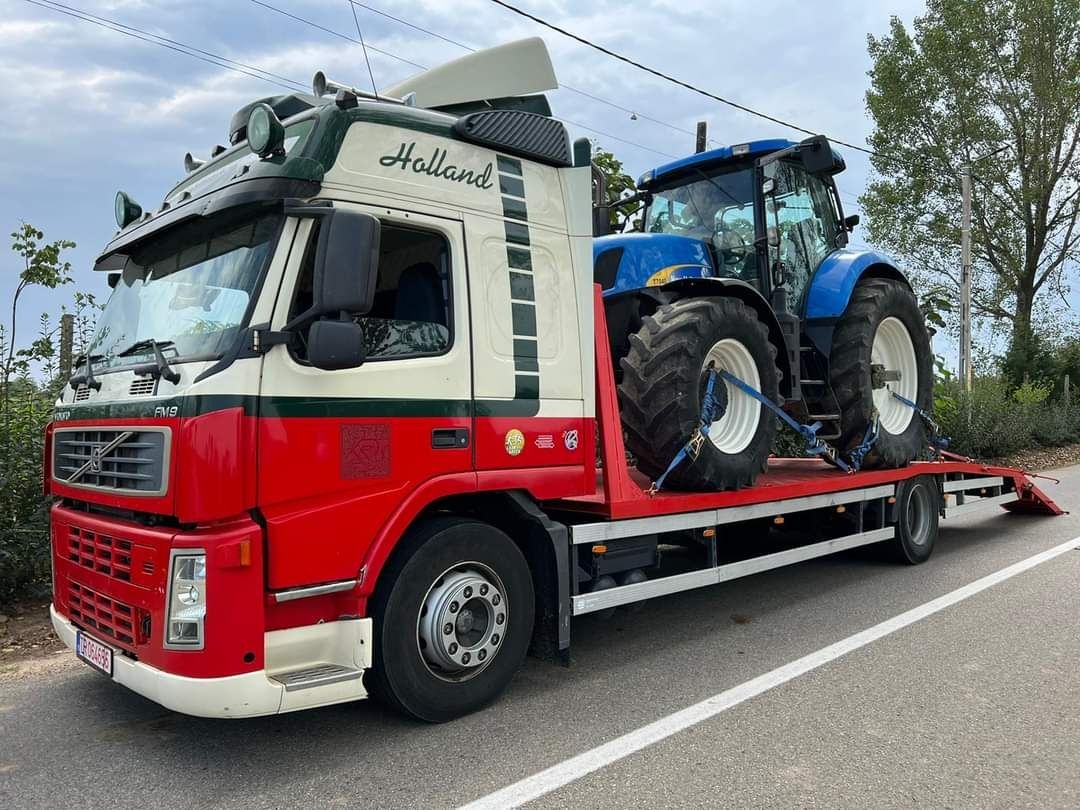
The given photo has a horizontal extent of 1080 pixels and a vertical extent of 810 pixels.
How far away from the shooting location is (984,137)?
24938 millimetres

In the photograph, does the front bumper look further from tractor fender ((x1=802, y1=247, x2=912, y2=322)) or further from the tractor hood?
tractor fender ((x1=802, y1=247, x2=912, y2=322))

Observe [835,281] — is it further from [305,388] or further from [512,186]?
[305,388]

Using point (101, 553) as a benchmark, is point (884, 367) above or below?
above

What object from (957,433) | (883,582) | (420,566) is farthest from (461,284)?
(957,433)

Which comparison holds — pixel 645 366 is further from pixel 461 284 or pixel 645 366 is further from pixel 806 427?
pixel 806 427

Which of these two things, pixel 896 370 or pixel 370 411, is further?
pixel 896 370

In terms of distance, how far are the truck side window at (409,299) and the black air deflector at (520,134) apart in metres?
0.59

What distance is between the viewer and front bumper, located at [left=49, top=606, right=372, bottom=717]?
3.07m

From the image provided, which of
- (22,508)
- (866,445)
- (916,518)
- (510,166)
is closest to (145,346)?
(510,166)

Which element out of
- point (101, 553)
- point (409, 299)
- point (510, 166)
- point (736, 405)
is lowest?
point (101, 553)

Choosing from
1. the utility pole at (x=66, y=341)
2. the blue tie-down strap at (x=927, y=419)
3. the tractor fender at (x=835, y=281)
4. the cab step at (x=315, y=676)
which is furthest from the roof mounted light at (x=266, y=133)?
the blue tie-down strap at (x=927, y=419)

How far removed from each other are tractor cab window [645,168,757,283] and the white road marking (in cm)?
287

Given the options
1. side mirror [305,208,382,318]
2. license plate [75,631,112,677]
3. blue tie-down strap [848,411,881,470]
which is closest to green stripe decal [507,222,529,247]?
side mirror [305,208,382,318]

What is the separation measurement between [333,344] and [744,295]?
11.2 feet
